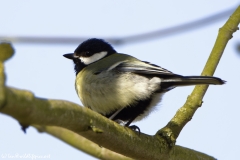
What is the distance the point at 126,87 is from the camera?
3994 millimetres

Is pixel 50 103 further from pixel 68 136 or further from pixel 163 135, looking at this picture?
pixel 68 136

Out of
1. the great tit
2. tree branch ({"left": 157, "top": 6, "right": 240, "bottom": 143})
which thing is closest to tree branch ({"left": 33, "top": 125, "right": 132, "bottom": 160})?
the great tit

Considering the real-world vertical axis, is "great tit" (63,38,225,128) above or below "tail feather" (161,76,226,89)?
below

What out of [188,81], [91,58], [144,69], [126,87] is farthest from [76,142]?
[91,58]

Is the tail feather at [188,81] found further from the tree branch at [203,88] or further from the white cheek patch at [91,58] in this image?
the white cheek patch at [91,58]

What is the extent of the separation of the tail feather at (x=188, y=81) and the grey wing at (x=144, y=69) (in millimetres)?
50

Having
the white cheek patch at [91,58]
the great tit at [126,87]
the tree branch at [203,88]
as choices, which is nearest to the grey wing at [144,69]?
the great tit at [126,87]

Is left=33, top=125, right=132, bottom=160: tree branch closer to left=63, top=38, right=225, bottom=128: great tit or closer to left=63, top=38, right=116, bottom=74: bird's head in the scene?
left=63, top=38, right=225, bottom=128: great tit

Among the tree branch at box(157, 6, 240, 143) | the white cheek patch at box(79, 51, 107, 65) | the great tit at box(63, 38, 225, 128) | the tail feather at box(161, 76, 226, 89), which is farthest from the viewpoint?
the white cheek patch at box(79, 51, 107, 65)

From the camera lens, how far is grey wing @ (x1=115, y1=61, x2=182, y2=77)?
389cm

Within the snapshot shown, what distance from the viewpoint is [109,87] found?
13.3 ft

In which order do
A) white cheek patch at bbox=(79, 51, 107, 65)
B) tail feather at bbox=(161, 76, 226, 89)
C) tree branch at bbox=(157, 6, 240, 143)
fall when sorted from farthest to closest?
white cheek patch at bbox=(79, 51, 107, 65)
tree branch at bbox=(157, 6, 240, 143)
tail feather at bbox=(161, 76, 226, 89)

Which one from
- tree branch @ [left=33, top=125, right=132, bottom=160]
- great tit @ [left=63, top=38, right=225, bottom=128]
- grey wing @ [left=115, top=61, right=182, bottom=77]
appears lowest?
tree branch @ [left=33, top=125, right=132, bottom=160]

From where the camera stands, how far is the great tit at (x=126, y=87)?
397 cm
